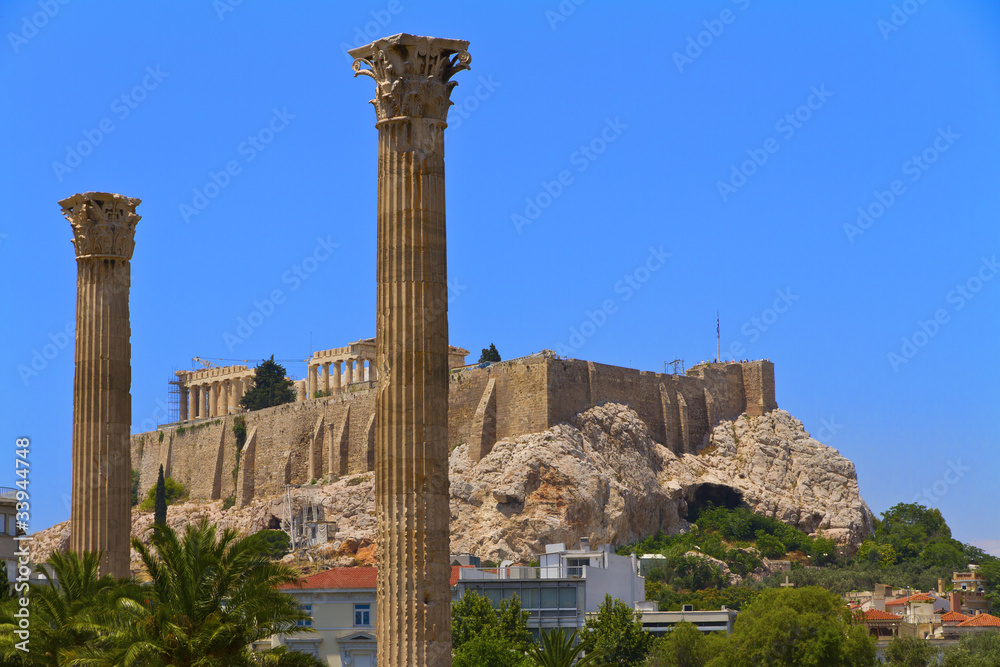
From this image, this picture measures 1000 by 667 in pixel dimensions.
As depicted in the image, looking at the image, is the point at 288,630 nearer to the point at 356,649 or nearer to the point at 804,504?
the point at 356,649

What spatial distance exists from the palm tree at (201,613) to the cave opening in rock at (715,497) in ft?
196

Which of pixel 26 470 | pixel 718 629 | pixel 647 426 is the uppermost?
pixel 647 426

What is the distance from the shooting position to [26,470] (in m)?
16.6

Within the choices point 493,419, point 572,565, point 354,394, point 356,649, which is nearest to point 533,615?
point 572,565

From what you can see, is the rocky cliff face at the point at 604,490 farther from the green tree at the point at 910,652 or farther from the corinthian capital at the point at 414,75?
the corinthian capital at the point at 414,75

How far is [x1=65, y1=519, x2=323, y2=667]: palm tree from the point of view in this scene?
15625mm

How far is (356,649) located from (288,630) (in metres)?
→ 24.0

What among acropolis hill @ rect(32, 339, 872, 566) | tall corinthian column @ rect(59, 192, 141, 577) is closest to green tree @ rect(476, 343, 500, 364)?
acropolis hill @ rect(32, 339, 872, 566)

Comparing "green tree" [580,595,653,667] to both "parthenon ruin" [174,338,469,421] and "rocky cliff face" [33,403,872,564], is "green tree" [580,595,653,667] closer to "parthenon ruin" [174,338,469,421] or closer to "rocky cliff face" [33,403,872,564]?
"rocky cliff face" [33,403,872,564]

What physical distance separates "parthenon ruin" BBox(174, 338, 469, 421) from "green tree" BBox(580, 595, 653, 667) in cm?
4038

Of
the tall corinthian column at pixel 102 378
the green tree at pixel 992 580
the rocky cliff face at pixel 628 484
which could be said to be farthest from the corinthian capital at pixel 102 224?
the green tree at pixel 992 580

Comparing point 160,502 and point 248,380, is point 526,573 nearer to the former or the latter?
point 160,502

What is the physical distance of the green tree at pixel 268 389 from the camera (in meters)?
94.1

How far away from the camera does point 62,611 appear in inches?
703
